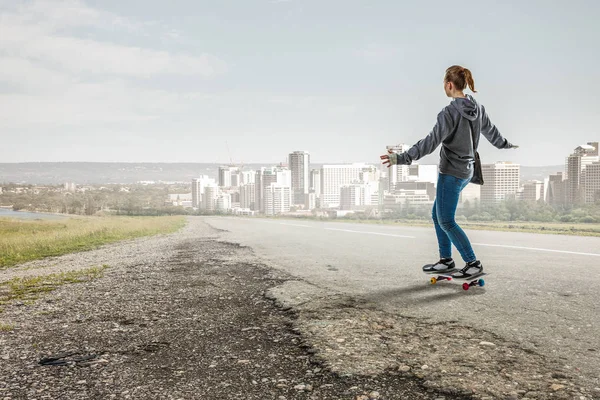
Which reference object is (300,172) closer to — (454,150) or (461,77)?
(461,77)

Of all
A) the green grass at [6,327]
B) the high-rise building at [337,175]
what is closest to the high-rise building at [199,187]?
the high-rise building at [337,175]

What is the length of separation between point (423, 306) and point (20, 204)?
2942cm

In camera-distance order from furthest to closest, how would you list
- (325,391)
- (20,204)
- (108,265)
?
(20,204) < (108,265) < (325,391)

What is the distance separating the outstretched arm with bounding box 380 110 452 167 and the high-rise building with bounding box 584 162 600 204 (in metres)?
20.1

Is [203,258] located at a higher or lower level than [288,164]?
lower

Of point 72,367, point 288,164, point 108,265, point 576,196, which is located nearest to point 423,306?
point 72,367

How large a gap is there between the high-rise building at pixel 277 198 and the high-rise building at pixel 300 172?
163cm

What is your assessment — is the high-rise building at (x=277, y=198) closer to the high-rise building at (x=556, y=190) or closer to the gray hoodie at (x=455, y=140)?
the high-rise building at (x=556, y=190)

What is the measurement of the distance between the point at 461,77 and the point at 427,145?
0.79m

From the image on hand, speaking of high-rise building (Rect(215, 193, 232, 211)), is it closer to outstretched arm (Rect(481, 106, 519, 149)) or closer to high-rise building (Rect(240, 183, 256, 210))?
high-rise building (Rect(240, 183, 256, 210))

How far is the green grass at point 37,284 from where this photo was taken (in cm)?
523

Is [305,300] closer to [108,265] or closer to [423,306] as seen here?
[423,306]

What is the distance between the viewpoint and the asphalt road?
3135 mm

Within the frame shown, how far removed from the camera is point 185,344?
3.14 meters
